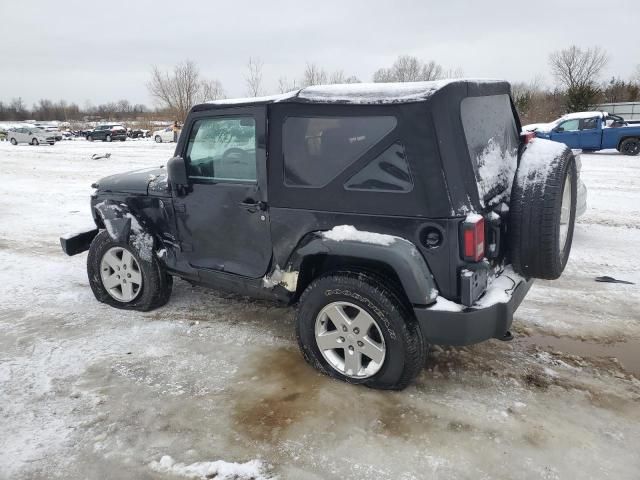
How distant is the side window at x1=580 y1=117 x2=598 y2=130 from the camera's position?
1688 cm

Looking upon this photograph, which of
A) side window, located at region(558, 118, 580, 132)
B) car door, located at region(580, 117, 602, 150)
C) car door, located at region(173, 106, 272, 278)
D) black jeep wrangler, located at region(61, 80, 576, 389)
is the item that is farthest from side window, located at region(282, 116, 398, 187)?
car door, located at region(580, 117, 602, 150)

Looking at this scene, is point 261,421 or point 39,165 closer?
point 261,421

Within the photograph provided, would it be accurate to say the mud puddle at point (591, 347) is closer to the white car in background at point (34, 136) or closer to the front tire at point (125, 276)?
the front tire at point (125, 276)

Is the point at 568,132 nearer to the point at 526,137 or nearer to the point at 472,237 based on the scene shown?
the point at 526,137

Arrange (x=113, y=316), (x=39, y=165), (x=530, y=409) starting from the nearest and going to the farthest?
1. (x=530, y=409)
2. (x=113, y=316)
3. (x=39, y=165)

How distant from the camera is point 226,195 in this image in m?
3.61

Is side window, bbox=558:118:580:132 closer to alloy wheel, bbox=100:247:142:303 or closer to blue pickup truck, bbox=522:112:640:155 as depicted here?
blue pickup truck, bbox=522:112:640:155

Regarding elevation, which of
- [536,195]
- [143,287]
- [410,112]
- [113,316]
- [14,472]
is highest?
[410,112]

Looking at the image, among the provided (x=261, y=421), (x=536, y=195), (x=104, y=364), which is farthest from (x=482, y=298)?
(x=104, y=364)

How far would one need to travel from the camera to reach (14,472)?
2.54m

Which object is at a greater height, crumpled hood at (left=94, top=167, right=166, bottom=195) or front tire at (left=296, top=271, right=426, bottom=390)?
crumpled hood at (left=94, top=167, right=166, bottom=195)

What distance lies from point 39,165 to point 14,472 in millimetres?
18036

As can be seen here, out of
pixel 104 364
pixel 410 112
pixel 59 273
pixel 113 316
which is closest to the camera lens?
pixel 410 112

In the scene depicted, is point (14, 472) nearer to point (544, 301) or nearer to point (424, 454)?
point (424, 454)
